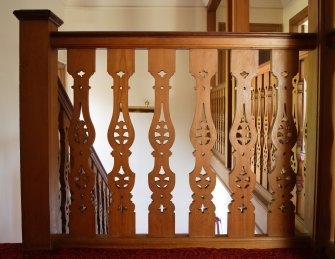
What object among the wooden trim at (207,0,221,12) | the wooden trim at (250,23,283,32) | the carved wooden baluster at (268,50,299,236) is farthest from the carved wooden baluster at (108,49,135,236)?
the wooden trim at (250,23,283,32)

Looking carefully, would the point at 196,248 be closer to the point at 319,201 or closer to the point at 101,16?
the point at 319,201

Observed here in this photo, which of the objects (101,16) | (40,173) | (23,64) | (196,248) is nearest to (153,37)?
(23,64)

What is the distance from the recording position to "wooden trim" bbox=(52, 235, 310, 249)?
1.36m

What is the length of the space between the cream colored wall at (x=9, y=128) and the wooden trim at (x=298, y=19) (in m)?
3.89

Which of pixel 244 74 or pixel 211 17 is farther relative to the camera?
pixel 211 17

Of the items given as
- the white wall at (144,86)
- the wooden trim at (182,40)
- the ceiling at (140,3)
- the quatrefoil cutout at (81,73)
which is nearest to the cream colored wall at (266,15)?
the white wall at (144,86)

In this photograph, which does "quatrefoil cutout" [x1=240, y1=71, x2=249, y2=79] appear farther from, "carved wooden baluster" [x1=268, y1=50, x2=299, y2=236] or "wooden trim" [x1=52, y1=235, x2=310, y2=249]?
"wooden trim" [x1=52, y1=235, x2=310, y2=249]

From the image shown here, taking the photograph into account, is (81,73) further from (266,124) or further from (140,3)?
(140,3)

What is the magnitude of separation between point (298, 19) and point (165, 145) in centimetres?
464

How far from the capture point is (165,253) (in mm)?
1312

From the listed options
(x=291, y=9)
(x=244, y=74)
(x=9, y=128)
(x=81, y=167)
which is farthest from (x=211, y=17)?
(x=81, y=167)

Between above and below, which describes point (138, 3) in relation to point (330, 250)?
above

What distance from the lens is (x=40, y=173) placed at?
1309 millimetres

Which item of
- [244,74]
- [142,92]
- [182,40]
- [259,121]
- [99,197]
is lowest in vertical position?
[99,197]
